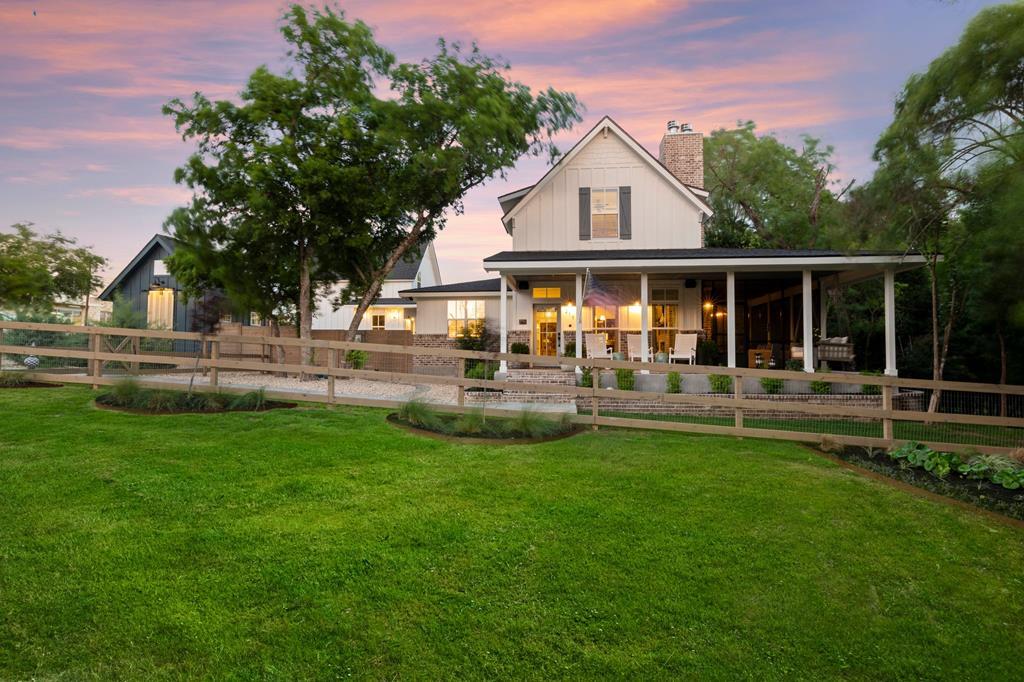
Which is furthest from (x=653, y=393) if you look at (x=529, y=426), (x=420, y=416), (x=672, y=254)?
(x=672, y=254)

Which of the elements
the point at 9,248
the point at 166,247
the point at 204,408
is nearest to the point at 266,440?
the point at 204,408

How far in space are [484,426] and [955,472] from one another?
19.5 ft

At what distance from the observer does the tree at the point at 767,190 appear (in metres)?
24.9

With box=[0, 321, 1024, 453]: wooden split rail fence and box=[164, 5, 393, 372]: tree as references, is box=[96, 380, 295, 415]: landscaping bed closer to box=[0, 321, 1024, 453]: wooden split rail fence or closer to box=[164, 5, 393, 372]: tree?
box=[0, 321, 1024, 453]: wooden split rail fence

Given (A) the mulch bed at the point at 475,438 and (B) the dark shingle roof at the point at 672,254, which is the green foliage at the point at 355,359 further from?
(A) the mulch bed at the point at 475,438

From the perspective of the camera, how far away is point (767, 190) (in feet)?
85.0

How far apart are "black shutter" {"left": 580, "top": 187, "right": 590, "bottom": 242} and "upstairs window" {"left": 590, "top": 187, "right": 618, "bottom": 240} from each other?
0.11m

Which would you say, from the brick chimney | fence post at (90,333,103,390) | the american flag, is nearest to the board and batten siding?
the american flag

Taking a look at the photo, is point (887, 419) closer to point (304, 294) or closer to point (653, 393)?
point (653, 393)

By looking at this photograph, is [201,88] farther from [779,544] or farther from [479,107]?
[779,544]

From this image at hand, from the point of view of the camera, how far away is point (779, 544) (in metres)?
4.17

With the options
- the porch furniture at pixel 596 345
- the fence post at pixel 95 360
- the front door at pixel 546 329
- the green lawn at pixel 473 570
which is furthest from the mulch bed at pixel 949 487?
the fence post at pixel 95 360

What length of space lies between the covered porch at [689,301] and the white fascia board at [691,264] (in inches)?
1.0

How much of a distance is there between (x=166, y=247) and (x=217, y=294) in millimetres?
3699
